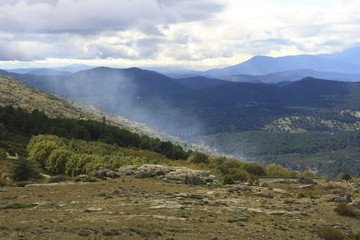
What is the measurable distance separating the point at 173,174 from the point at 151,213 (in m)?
29.0

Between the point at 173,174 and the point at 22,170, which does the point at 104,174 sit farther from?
Answer: the point at 22,170

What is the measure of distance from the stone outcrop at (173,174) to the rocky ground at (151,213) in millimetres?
7710

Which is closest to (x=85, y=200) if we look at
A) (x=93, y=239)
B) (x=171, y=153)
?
(x=93, y=239)

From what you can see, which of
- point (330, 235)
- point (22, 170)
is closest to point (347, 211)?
point (330, 235)

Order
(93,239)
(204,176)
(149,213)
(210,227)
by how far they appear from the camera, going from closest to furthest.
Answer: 1. (93,239)
2. (210,227)
3. (149,213)
4. (204,176)

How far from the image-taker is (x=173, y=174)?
61.2 meters

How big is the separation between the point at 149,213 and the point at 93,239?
9.82m

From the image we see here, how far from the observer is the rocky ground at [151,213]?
25625 millimetres

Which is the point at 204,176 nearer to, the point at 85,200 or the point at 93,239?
the point at 85,200

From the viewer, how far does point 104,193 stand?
135 feet

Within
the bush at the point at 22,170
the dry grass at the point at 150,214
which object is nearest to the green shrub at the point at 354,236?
the dry grass at the point at 150,214

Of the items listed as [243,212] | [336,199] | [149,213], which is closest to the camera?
[149,213]

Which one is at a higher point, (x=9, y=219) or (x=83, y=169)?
(x=9, y=219)

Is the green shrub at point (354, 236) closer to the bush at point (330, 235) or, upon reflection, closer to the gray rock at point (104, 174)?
the bush at point (330, 235)
